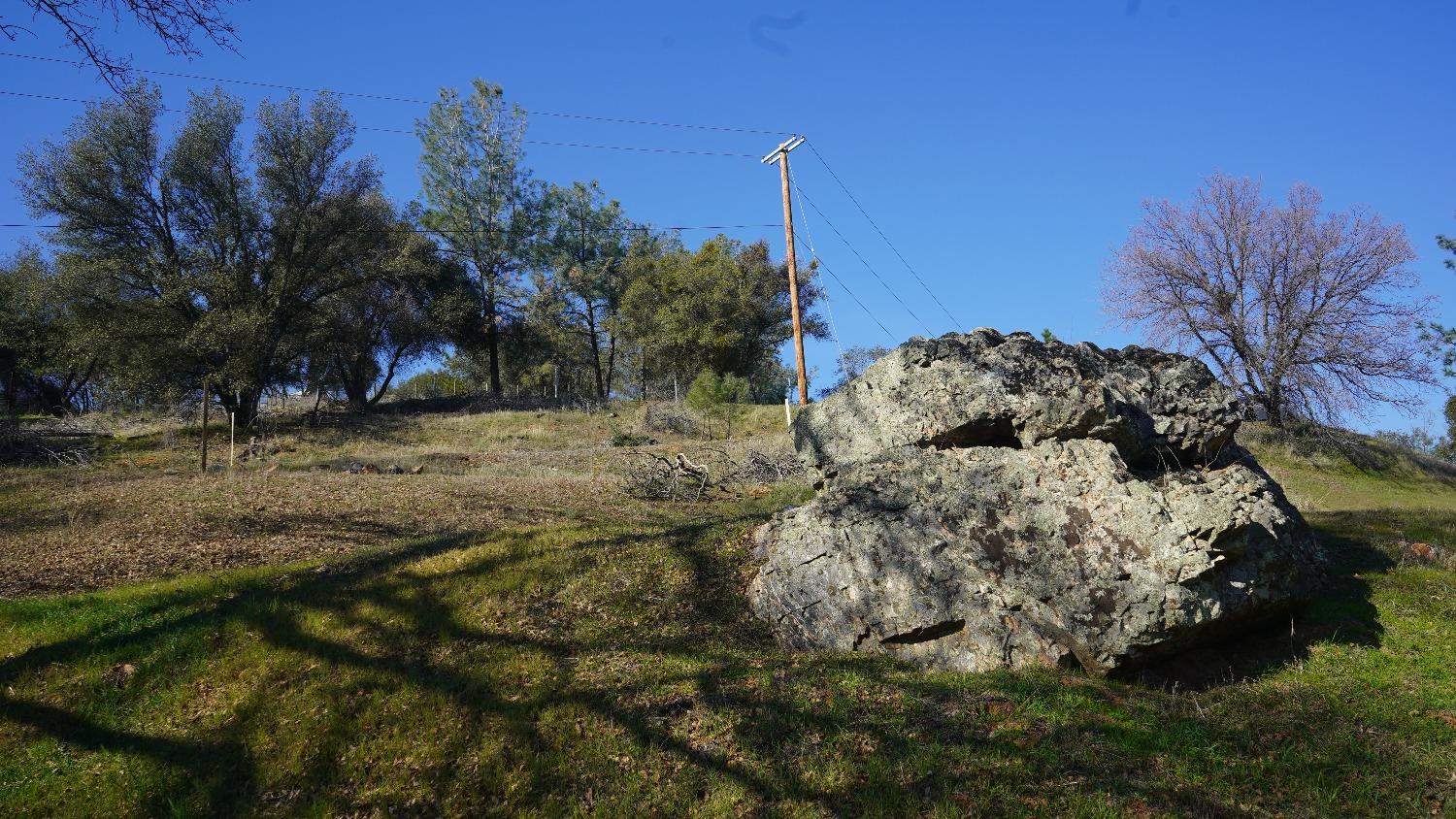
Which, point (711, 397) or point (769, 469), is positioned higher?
point (711, 397)

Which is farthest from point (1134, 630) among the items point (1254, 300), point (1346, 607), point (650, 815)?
point (1254, 300)

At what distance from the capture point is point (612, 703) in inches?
266

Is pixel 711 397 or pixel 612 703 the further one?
pixel 711 397

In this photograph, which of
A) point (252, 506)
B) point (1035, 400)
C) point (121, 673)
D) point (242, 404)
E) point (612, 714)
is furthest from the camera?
point (242, 404)

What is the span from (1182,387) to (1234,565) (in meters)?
2.98

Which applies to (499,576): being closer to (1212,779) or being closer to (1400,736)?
(1212,779)

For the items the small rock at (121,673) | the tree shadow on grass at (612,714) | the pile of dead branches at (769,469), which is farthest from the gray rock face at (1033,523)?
the pile of dead branches at (769,469)

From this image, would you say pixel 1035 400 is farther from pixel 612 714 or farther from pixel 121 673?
pixel 121 673

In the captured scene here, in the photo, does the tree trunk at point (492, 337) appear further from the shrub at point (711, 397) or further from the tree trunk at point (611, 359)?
the shrub at point (711, 397)

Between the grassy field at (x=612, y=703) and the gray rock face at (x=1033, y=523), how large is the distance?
492 millimetres

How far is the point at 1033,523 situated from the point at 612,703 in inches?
169

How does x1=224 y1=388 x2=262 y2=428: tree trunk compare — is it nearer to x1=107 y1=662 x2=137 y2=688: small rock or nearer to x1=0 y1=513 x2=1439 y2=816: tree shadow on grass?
x1=0 y1=513 x2=1439 y2=816: tree shadow on grass

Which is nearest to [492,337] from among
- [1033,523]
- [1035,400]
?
[1035,400]

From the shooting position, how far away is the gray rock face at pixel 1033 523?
7.16m
